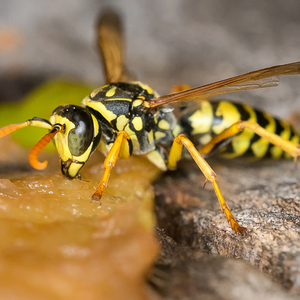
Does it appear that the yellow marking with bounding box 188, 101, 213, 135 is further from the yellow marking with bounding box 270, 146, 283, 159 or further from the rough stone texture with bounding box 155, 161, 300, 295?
the yellow marking with bounding box 270, 146, 283, 159

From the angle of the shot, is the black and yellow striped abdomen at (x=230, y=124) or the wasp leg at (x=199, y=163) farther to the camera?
the black and yellow striped abdomen at (x=230, y=124)

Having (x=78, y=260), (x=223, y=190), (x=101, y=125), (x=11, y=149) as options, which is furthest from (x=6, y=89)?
(x=78, y=260)

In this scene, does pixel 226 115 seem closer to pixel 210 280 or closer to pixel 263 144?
pixel 263 144

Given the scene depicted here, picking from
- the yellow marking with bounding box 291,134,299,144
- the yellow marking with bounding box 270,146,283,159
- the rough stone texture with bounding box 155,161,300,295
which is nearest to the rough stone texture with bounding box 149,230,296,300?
the rough stone texture with bounding box 155,161,300,295

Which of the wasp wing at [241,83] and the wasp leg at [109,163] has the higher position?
the wasp wing at [241,83]

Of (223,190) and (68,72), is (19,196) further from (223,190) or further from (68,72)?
(68,72)

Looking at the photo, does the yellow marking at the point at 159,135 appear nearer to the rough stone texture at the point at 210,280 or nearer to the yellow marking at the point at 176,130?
the yellow marking at the point at 176,130

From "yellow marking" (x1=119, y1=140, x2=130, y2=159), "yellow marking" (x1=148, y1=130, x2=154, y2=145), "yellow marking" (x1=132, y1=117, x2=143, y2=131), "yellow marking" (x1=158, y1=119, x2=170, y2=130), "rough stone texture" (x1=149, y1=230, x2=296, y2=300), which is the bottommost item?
"rough stone texture" (x1=149, y1=230, x2=296, y2=300)

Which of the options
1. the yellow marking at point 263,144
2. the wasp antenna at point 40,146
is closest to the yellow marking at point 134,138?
the wasp antenna at point 40,146
